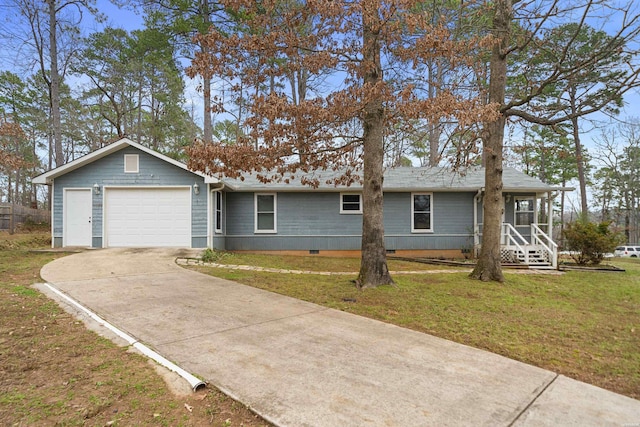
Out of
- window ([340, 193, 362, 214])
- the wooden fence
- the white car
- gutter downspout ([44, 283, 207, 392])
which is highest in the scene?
window ([340, 193, 362, 214])

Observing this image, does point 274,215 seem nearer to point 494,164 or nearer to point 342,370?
point 494,164

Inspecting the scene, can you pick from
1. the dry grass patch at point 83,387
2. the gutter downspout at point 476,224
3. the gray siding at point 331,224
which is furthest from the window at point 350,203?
the dry grass patch at point 83,387

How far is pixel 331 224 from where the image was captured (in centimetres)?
1341

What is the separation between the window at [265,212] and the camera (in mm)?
13305

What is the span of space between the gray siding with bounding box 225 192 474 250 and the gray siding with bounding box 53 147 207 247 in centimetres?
173

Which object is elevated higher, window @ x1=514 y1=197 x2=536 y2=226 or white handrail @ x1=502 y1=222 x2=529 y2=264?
window @ x1=514 y1=197 x2=536 y2=226

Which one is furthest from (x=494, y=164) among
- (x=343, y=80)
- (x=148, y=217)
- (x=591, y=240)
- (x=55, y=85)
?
(x=55, y=85)

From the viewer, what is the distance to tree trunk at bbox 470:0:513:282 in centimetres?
800

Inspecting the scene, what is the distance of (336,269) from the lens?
32.4ft

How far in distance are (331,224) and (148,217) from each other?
21.5 ft

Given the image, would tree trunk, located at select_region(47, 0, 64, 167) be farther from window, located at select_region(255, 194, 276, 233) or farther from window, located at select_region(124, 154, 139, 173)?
window, located at select_region(255, 194, 276, 233)

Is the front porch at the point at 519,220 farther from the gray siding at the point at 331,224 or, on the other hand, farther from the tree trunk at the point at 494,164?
the tree trunk at the point at 494,164

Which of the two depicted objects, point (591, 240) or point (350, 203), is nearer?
point (591, 240)

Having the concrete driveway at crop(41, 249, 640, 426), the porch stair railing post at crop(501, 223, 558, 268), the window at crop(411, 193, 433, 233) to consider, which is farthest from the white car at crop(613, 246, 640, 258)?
the concrete driveway at crop(41, 249, 640, 426)
